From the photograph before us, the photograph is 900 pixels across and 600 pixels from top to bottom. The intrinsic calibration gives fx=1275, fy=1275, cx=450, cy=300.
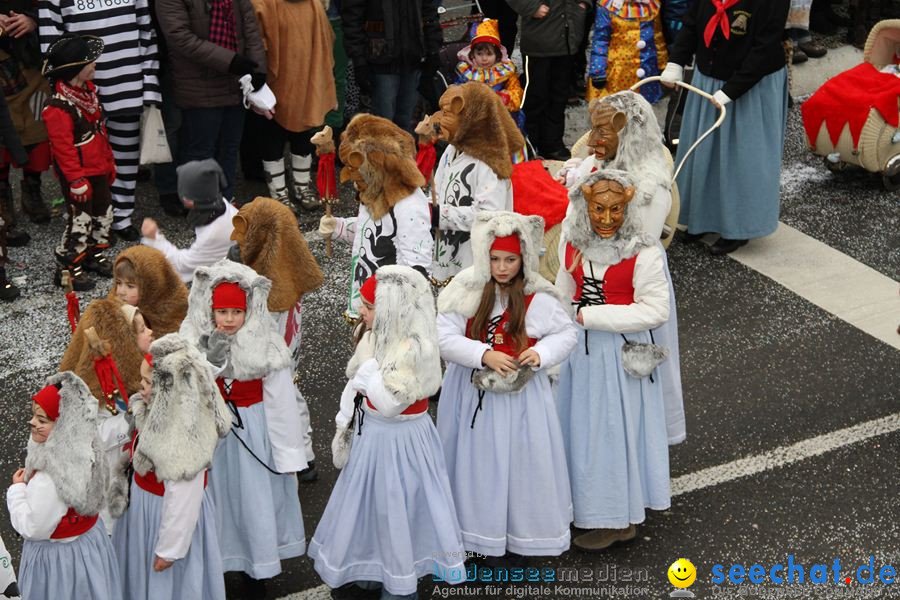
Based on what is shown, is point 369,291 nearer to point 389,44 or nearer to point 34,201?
point 389,44

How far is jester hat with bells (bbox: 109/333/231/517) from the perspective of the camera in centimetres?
492

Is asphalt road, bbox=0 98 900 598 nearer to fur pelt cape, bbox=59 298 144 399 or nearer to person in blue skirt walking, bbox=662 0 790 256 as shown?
person in blue skirt walking, bbox=662 0 790 256

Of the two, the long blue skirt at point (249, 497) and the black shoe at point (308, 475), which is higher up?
the long blue skirt at point (249, 497)

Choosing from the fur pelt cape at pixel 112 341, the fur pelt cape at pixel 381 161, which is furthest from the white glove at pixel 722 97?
the fur pelt cape at pixel 112 341

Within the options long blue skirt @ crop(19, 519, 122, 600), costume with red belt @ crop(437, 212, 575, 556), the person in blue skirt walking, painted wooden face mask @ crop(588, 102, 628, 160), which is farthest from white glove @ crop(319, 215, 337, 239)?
the person in blue skirt walking

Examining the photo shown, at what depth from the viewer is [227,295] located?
5371 mm

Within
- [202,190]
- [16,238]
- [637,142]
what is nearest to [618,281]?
[637,142]

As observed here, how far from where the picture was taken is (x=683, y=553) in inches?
245

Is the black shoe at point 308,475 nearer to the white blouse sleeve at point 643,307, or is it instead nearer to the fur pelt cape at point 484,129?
the white blouse sleeve at point 643,307

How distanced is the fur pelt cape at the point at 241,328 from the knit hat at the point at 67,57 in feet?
10.5

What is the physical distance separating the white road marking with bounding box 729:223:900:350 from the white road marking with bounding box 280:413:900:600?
0.98 metres

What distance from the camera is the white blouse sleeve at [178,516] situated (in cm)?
500

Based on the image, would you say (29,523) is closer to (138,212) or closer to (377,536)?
(377,536)

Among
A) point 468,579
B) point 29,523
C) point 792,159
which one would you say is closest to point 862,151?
point 792,159
